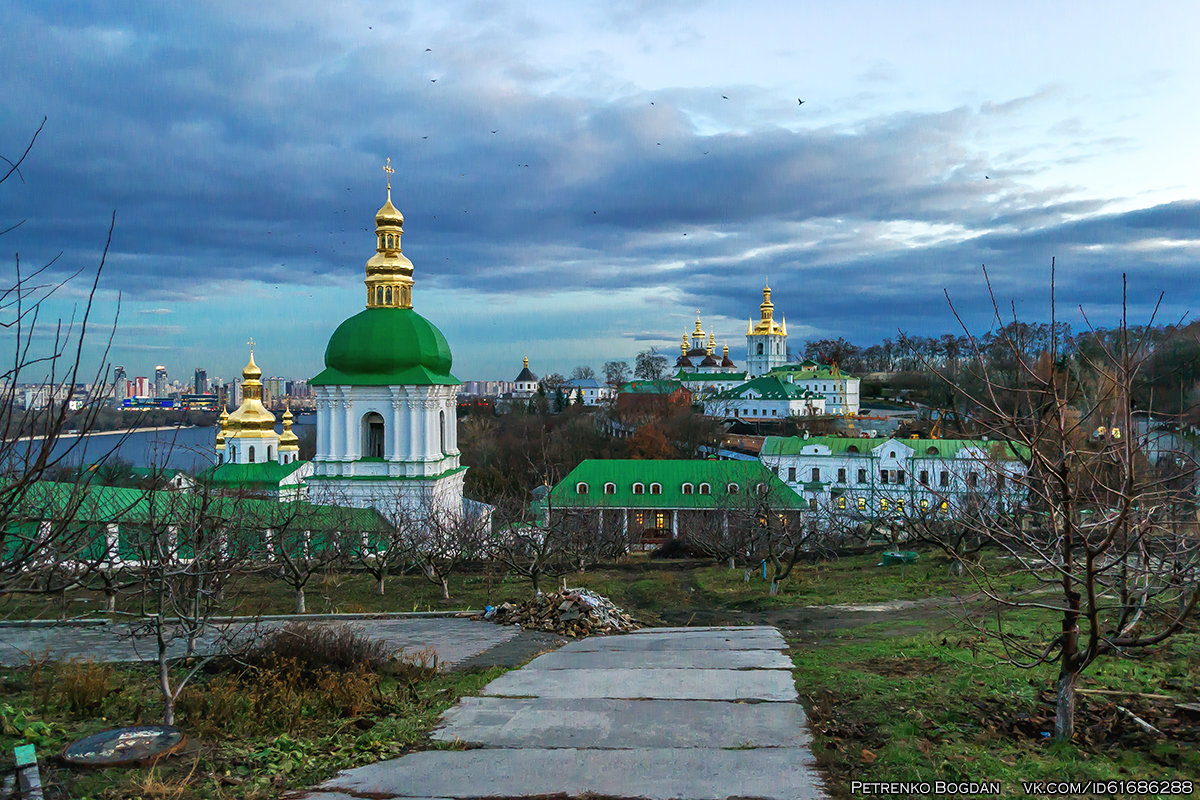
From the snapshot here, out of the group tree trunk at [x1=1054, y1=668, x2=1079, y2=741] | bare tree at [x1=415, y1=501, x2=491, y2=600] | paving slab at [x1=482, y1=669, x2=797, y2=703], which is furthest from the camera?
bare tree at [x1=415, y1=501, x2=491, y2=600]

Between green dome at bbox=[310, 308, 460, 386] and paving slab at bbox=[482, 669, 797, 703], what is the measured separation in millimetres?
21329

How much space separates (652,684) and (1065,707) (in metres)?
4.78

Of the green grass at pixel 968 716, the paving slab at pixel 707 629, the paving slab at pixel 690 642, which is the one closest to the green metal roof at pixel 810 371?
the paving slab at pixel 707 629

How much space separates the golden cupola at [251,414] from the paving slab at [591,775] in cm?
3813

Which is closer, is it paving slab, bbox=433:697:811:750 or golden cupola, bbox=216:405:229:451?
paving slab, bbox=433:697:811:750

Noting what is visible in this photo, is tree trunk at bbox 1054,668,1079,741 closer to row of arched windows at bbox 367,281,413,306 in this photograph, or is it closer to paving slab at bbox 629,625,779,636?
paving slab at bbox 629,625,779,636

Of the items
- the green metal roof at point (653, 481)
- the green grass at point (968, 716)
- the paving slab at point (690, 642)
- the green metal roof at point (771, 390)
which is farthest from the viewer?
the green metal roof at point (771, 390)

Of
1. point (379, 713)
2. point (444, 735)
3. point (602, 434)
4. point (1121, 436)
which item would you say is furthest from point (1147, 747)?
point (602, 434)

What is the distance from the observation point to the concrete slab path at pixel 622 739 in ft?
22.4

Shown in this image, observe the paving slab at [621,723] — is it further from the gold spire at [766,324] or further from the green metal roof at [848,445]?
the gold spire at [766,324]

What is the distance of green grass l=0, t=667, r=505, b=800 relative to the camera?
682cm

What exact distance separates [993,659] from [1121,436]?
5.27 m

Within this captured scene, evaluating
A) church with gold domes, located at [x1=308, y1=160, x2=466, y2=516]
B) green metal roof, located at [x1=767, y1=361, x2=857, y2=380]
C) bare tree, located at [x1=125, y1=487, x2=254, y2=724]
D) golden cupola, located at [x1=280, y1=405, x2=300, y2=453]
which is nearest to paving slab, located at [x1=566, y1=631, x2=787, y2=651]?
bare tree, located at [x1=125, y1=487, x2=254, y2=724]

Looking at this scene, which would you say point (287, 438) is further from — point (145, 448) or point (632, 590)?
point (145, 448)
